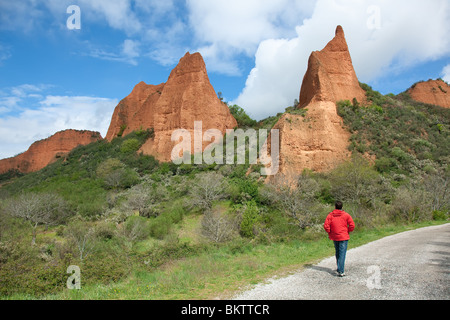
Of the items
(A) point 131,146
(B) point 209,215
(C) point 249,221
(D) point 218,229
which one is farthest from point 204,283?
(A) point 131,146

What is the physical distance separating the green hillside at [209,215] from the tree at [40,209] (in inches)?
3.8

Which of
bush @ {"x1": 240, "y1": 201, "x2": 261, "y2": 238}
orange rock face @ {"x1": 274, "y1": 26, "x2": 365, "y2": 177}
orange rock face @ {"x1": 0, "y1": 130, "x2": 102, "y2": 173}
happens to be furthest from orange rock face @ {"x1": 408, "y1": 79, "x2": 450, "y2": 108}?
orange rock face @ {"x1": 0, "y1": 130, "x2": 102, "y2": 173}

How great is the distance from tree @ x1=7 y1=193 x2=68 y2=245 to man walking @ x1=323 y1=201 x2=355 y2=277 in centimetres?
2153

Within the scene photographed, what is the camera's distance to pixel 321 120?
2403cm

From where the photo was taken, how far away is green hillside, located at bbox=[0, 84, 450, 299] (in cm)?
743

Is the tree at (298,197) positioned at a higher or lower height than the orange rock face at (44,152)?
lower

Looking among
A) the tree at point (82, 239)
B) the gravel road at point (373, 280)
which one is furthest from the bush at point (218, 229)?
the gravel road at point (373, 280)

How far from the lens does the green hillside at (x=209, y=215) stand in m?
7.43

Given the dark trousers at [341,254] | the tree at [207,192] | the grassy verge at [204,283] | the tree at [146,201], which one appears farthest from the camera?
the tree at [146,201]

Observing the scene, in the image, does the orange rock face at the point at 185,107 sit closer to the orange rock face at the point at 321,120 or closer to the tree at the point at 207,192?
the tree at the point at 207,192

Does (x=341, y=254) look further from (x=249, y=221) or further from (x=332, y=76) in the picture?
(x=332, y=76)

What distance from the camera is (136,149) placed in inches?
1522

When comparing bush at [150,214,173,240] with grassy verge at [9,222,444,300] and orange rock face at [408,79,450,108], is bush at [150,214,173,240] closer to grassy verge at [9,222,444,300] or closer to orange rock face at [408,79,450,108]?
grassy verge at [9,222,444,300]
